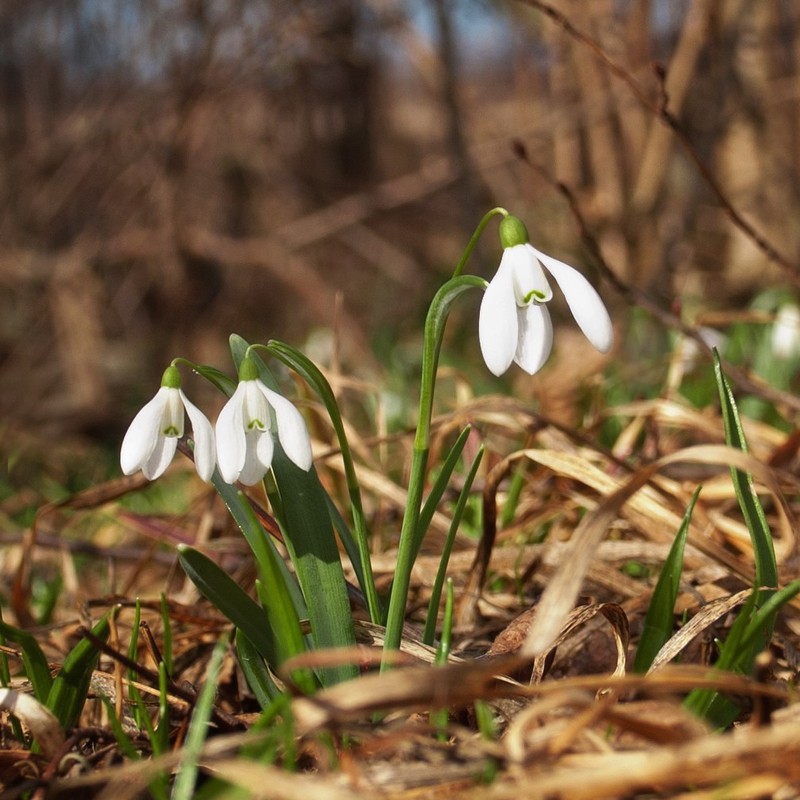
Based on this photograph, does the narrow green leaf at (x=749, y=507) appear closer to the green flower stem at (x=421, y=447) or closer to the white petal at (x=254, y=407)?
the green flower stem at (x=421, y=447)

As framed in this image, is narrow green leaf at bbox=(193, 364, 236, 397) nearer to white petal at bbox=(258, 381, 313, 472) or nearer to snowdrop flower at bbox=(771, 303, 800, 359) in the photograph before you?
white petal at bbox=(258, 381, 313, 472)

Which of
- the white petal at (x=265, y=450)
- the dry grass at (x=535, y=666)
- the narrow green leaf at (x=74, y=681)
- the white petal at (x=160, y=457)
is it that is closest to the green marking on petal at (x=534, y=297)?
the dry grass at (x=535, y=666)

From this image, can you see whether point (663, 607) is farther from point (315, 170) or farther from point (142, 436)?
point (315, 170)

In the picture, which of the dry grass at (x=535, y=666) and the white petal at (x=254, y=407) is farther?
the white petal at (x=254, y=407)

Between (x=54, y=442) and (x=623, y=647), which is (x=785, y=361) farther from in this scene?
(x=54, y=442)

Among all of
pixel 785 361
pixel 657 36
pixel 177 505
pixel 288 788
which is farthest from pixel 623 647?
pixel 657 36

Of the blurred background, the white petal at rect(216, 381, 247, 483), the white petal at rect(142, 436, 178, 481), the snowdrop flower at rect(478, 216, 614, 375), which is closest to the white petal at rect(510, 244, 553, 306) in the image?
the snowdrop flower at rect(478, 216, 614, 375)
